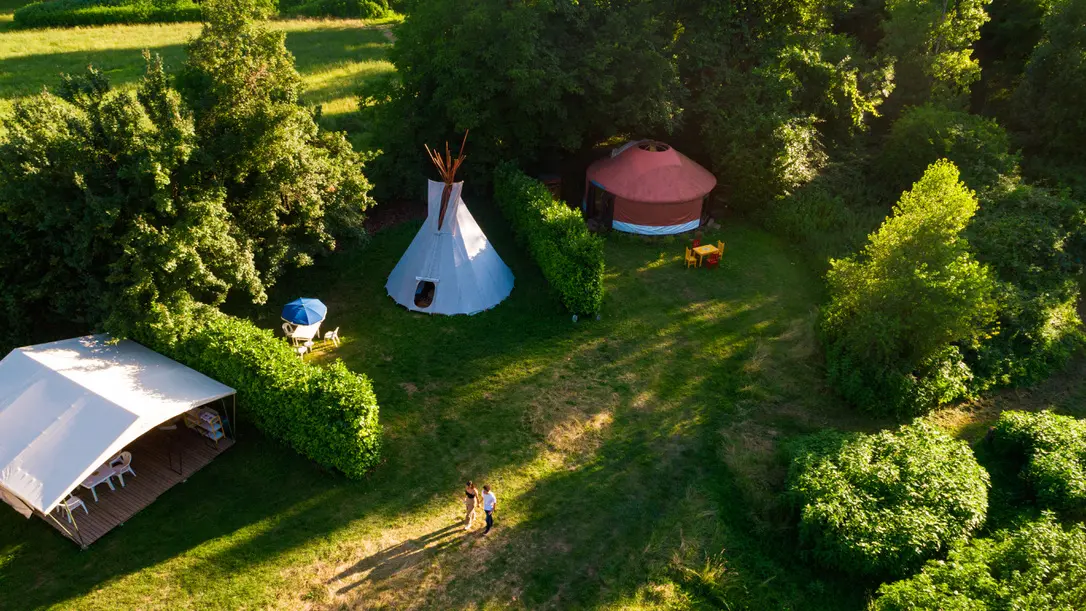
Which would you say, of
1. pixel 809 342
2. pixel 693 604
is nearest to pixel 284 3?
pixel 809 342

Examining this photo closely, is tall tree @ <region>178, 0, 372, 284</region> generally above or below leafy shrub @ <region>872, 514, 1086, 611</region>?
above

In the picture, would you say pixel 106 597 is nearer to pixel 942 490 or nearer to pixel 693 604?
pixel 693 604

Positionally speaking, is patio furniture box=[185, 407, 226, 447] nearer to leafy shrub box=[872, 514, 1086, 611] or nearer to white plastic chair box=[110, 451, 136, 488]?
white plastic chair box=[110, 451, 136, 488]

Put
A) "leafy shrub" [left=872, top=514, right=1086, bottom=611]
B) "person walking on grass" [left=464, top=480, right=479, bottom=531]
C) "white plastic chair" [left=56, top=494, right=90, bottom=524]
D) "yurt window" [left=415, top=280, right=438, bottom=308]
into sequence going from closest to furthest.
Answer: "leafy shrub" [left=872, top=514, right=1086, bottom=611] < "white plastic chair" [left=56, top=494, right=90, bottom=524] < "person walking on grass" [left=464, top=480, right=479, bottom=531] < "yurt window" [left=415, top=280, right=438, bottom=308]

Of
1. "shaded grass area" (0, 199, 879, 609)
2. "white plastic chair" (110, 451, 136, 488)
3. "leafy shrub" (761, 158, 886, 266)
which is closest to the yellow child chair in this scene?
"shaded grass area" (0, 199, 879, 609)

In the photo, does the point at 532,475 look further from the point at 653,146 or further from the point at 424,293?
the point at 653,146
